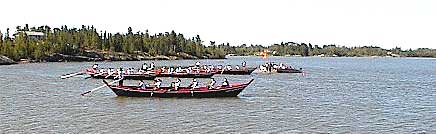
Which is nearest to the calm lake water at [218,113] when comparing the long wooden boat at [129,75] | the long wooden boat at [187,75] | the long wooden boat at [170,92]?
the long wooden boat at [170,92]

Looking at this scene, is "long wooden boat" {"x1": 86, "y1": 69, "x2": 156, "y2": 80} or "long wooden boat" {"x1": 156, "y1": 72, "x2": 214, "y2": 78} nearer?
"long wooden boat" {"x1": 86, "y1": 69, "x2": 156, "y2": 80}

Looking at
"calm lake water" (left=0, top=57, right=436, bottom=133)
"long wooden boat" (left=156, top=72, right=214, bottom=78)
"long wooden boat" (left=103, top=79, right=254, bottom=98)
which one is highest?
"long wooden boat" (left=103, top=79, right=254, bottom=98)

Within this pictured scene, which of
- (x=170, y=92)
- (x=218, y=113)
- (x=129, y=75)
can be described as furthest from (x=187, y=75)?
(x=218, y=113)

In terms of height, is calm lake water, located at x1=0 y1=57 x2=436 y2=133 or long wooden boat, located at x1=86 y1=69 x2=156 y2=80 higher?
long wooden boat, located at x1=86 y1=69 x2=156 y2=80

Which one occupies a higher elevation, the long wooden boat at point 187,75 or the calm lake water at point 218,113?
the long wooden boat at point 187,75

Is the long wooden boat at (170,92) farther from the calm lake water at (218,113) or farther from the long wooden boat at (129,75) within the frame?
the long wooden boat at (129,75)

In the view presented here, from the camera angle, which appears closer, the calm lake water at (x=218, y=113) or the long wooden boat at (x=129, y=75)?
the calm lake water at (x=218, y=113)

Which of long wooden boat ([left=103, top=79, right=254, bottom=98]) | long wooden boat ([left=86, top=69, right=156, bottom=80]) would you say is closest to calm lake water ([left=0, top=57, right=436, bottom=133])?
long wooden boat ([left=103, top=79, right=254, bottom=98])

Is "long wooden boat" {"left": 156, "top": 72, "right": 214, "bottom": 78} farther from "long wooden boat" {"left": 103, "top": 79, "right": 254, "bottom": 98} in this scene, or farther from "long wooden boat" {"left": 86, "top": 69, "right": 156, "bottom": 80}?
"long wooden boat" {"left": 103, "top": 79, "right": 254, "bottom": 98}

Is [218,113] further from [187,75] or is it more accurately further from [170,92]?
[187,75]

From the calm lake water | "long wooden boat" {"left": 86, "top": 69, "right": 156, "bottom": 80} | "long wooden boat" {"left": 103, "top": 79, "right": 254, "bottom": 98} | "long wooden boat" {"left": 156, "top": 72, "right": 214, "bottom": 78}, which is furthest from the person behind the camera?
"long wooden boat" {"left": 156, "top": 72, "right": 214, "bottom": 78}

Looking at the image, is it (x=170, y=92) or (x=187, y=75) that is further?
(x=187, y=75)

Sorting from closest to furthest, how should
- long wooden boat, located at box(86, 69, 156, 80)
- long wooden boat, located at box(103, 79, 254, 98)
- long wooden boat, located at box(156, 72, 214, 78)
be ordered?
long wooden boat, located at box(103, 79, 254, 98) < long wooden boat, located at box(86, 69, 156, 80) < long wooden boat, located at box(156, 72, 214, 78)

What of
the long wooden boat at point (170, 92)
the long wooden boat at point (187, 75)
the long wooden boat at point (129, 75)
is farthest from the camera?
the long wooden boat at point (187, 75)
